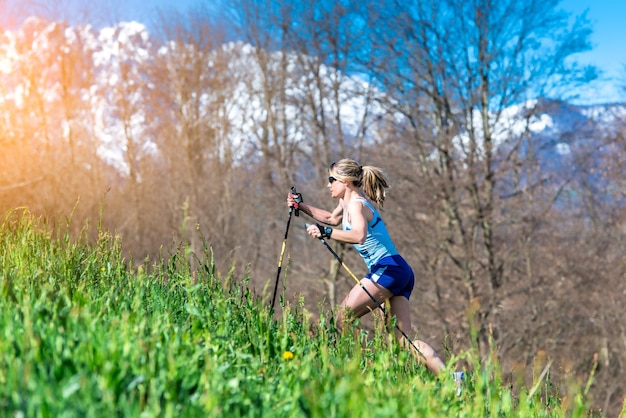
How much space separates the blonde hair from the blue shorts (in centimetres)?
62

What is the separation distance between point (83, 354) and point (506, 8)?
67.0ft

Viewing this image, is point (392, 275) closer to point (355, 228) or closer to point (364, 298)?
point (364, 298)

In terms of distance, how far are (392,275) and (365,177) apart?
3.31 ft

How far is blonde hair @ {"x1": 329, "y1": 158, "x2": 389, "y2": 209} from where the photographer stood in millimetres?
6332

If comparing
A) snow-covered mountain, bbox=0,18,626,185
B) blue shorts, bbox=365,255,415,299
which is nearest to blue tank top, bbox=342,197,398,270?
blue shorts, bbox=365,255,415,299

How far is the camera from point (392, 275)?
5.95 metres

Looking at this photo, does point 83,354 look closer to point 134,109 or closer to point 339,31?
point 339,31

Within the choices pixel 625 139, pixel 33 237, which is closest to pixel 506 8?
pixel 625 139

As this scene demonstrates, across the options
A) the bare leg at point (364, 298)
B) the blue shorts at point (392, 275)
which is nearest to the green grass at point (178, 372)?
the bare leg at point (364, 298)

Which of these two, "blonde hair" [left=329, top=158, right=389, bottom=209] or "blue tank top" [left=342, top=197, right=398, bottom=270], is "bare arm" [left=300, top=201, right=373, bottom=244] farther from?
"blonde hair" [left=329, top=158, right=389, bottom=209]

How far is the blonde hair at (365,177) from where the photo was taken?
6332 millimetres

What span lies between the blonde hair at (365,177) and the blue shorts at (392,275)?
2.05 ft

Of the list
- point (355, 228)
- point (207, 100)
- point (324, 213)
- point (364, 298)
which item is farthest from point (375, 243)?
point (207, 100)

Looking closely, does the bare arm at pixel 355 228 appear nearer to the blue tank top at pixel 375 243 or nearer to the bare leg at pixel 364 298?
the blue tank top at pixel 375 243
